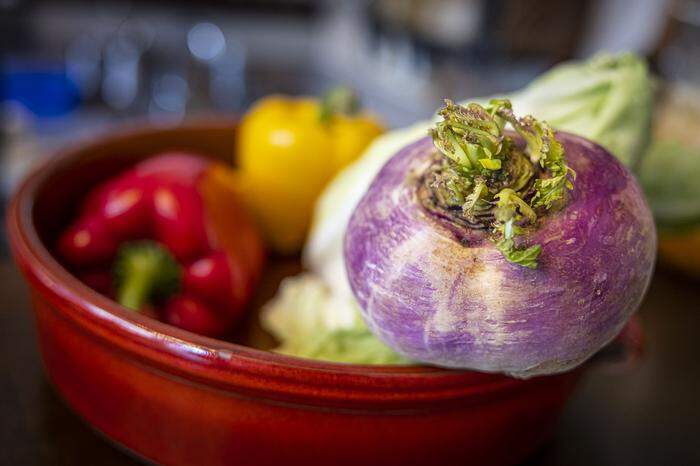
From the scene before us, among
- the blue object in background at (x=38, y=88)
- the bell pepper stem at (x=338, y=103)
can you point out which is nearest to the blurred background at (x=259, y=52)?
the blue object in background at (x=38, y=88)

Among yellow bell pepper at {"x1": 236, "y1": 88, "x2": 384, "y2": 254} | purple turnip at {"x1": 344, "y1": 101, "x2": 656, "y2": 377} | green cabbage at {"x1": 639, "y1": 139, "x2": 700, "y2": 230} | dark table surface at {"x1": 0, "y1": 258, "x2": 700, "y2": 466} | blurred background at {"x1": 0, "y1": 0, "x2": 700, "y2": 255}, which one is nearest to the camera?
purple turnip at {"x1": 344, "y1": 101, "x2": 656, "y2": 377}

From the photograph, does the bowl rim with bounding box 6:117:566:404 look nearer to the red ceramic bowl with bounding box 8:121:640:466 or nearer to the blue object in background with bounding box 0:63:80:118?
the red ceramic bowl with bounding box 8:121:640:466

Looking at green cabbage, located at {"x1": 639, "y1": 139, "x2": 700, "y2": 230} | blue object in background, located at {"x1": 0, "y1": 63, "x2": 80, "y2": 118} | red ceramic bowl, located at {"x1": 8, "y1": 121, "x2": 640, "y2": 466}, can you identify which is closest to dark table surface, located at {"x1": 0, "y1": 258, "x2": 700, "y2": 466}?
red ceramic bowl, located at {"x1": 8, "y1": 121, "x2": 640, "y2": 466}

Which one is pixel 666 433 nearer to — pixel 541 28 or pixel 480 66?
pixel 480 66

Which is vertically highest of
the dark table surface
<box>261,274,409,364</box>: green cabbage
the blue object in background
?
<box>261,274,409,364</box>: green cabbage

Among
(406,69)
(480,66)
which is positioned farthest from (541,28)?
(406,69)

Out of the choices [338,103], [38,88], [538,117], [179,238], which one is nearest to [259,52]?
[38,88]
